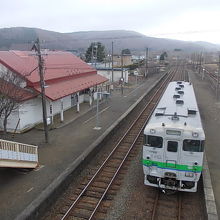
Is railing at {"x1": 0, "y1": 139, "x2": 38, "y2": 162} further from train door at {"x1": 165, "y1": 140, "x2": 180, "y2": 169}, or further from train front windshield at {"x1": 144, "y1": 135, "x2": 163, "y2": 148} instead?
train door at {"x1": 165, "y1": 140, "x2": 180, "y2": 169}

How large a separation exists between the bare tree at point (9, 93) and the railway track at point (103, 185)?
699 cm

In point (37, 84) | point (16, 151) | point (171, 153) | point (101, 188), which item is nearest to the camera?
point (171, 153)

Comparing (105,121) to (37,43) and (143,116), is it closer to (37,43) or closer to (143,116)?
(143,116)

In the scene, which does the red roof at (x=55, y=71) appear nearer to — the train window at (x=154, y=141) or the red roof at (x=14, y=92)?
the red roof at (x=14, y=92)

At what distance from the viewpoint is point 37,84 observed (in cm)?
2055

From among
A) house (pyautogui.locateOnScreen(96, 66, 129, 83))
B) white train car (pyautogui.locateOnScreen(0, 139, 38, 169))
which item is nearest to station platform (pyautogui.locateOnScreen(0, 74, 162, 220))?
white train car (pyautogui.locateOnScreen(0, 139, 38, 169))

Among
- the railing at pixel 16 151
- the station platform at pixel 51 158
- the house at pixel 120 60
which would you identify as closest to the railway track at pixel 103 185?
the station platform at pixel 51 158

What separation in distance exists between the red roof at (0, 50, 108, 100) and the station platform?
2.53 meters

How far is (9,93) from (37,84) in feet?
13.0

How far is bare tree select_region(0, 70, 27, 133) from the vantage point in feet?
52.9

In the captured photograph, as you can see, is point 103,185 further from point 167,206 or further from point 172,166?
point 172,166

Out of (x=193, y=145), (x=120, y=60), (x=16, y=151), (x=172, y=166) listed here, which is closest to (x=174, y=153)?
(x=172, y=166)

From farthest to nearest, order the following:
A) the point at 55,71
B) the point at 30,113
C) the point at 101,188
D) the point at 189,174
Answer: the point at 55,71 < the point at 30,113 < the point at 101,188 < the point at 189,174

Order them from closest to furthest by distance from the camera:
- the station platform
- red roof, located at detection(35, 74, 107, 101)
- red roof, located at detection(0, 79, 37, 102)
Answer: the station platform, red roof, located at detection(0, 79, 37, 102), red roof, located at detection(35, 74, 107, 101)
